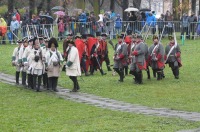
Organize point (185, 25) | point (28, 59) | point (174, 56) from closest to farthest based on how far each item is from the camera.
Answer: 1. point (28, 59)
2. point (174, 56)
3. point (185, 25)

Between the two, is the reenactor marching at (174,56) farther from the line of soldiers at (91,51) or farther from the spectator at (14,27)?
the spectator at (14,27)

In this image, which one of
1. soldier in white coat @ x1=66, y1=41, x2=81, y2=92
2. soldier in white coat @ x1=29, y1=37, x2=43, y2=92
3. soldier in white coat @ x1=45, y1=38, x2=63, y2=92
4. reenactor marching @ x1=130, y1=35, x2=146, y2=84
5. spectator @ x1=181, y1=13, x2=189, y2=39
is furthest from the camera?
spectator @ x1=181, y1=13, x2=189, y2=39

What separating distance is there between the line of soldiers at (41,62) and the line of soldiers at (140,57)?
3.10 meters

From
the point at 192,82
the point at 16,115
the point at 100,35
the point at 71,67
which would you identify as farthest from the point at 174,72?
the point at 16,115

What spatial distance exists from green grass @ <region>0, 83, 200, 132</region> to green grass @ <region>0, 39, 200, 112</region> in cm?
209

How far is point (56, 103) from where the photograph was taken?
20.5m

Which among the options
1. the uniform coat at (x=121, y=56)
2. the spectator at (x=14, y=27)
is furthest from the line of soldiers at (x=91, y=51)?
the spectator at (x=14, y=27)

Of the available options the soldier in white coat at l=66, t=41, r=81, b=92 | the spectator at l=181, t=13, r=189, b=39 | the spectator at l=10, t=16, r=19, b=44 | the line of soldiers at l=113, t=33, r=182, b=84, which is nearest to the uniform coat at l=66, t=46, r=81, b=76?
the soldier in white coat at l=66, t=41, r=81, b=92

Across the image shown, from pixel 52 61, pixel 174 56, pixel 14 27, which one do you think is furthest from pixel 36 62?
pixel 14 27

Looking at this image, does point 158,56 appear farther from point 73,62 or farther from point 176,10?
point 176,10

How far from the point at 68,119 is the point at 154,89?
23.3 ft

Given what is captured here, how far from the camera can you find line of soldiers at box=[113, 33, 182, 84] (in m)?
25.2

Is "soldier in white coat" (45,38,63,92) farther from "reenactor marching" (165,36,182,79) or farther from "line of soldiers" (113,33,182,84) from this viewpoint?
"reenactor marching" (165,36,182,79)

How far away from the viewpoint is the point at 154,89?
2394 cm
